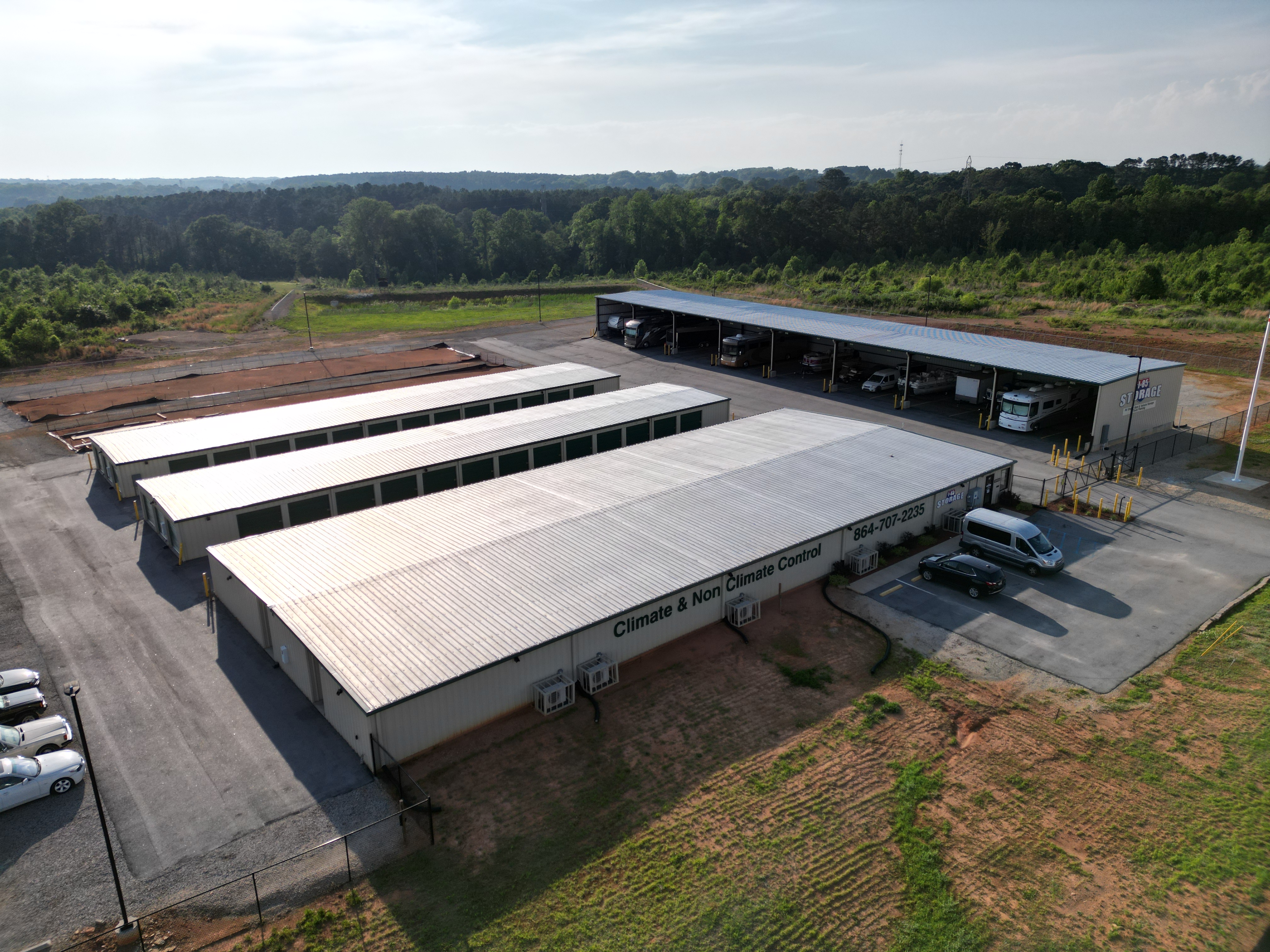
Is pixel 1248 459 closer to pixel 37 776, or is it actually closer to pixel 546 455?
pixel 546 455

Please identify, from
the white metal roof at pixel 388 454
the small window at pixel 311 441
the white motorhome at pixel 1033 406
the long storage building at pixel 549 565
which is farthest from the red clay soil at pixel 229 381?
the white motorhome at pixel 1033 406

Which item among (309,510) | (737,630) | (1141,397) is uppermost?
(1141,397)

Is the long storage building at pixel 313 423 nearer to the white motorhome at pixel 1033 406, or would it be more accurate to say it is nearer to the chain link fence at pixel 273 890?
the white motorhome at pixel 1033 406

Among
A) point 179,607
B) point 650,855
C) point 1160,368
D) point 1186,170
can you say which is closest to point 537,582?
point 650,855

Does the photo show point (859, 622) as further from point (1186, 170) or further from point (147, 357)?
point (1186, 170)

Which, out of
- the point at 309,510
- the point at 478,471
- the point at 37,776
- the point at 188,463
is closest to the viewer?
the point at 37,776

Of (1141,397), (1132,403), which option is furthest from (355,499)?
(1141,397)

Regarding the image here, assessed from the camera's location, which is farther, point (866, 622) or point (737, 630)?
point (866, 622)
